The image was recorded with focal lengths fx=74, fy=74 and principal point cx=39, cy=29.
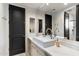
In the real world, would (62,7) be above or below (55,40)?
above

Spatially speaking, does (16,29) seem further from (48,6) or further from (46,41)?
(48,6)

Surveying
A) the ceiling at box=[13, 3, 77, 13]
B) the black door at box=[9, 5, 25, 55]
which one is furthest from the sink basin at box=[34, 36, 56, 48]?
the ceiling at box=[13, 3, 77, 13]

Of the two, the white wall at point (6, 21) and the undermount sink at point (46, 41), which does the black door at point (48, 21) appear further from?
the undermount sink at point (46, 41)

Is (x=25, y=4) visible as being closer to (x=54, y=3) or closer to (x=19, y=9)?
(x=19, y=9)

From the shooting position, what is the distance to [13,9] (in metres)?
1.25

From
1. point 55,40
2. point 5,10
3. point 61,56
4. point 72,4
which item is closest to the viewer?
point 61,56

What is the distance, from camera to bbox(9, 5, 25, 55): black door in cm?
123

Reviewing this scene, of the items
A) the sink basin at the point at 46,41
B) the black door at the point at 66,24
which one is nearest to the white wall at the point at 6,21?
the sink basin at the point at 46,41

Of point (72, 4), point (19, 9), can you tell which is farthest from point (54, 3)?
point (19, 9)

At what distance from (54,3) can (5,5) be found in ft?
2.58

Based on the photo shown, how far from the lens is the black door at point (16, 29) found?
1.23m

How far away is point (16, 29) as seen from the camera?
1.27 meters

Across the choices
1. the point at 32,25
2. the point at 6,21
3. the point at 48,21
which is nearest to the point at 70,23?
the point at 48,21

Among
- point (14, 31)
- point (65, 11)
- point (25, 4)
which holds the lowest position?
point (14, 31)
